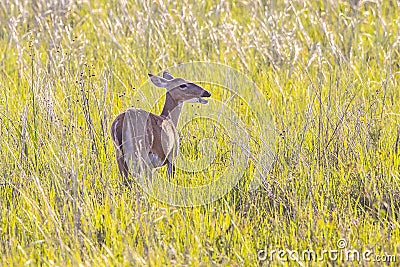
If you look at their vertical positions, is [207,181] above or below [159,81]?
below

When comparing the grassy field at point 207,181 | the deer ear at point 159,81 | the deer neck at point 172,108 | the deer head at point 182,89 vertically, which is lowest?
the grassy field at point 207,181

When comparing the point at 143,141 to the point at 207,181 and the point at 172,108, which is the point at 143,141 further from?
the point at 172,108

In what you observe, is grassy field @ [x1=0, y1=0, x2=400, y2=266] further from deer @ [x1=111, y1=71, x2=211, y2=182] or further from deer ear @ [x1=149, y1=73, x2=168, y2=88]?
deer ear @ [x1=149, y1=73, x2=168, y2=88]

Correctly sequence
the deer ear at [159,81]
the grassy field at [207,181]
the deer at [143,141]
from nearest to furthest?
the grassy field at [207,181], the deer at [143,141], the deer ear at [159,81]

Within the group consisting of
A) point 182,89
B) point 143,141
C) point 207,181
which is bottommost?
point 207,181

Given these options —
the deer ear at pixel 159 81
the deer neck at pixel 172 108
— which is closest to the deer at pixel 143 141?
the deer ear at pixel 159 81

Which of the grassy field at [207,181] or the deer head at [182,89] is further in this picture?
the deer head at [182,89]

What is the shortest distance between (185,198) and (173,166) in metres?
0.45

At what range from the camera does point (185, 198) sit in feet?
11.1

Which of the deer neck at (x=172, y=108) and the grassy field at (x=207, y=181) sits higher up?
the deer neck at (x=172, y=108)

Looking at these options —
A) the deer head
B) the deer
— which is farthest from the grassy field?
the deer head

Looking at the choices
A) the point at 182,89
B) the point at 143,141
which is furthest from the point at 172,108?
the point at 143,141

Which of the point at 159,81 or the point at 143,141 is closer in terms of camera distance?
the point at 143,141

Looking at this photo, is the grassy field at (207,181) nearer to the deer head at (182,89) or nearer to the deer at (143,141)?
the deer at (143,141)
